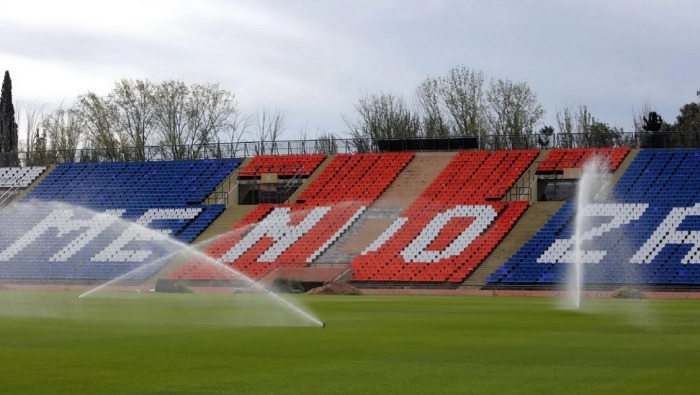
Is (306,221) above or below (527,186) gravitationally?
below

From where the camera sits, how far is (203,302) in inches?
1848

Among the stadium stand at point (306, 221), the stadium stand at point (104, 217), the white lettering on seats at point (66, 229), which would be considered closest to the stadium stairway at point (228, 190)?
the stadium stand at point (104, 217)

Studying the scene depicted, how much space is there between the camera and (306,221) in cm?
7694

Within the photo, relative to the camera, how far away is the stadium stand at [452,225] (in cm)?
6806

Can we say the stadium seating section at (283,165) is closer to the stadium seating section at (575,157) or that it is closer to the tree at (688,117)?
the stadium seating section at (575,157)

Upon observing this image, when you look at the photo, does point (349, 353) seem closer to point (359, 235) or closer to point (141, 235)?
point (359, 235)

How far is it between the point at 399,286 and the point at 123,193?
2735cm

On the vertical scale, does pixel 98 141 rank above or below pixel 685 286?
above

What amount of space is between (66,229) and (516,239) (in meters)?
30.7

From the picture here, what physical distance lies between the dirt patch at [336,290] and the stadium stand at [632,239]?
813 centimetres

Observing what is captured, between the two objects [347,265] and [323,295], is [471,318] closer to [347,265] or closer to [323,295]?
[323,295]

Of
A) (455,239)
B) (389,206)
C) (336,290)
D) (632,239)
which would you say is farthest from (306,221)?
(632,239)

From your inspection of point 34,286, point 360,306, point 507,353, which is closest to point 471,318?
point 360,306

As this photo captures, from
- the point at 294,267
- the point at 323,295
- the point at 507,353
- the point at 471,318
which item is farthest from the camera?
the point at 294,267
